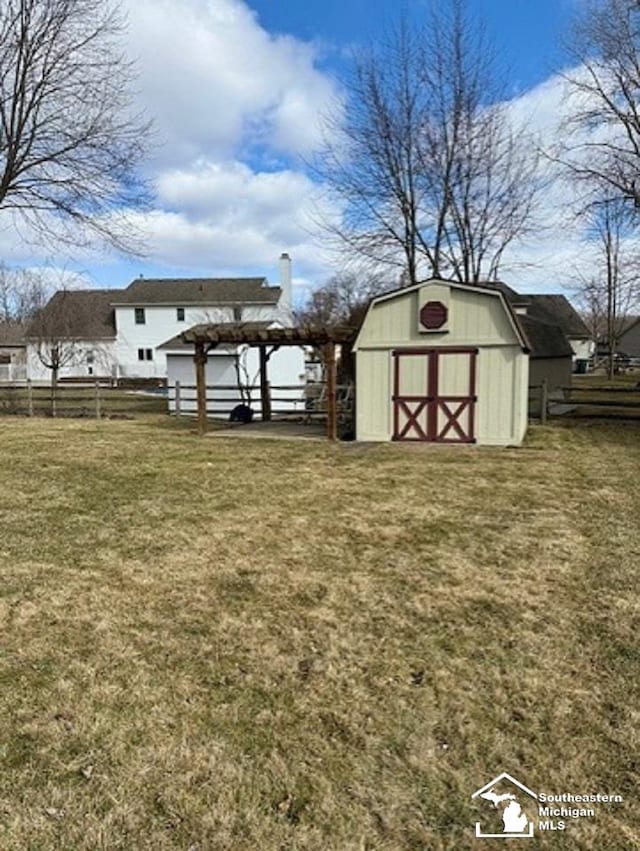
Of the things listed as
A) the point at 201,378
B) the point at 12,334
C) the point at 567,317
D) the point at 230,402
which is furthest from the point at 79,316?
the point at 567,317

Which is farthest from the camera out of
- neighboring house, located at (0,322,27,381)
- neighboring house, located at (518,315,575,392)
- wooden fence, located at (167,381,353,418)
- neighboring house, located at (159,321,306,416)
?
neighboring house, located at (0,322,27,381)

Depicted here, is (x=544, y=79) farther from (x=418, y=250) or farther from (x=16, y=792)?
(x=16, y=792)

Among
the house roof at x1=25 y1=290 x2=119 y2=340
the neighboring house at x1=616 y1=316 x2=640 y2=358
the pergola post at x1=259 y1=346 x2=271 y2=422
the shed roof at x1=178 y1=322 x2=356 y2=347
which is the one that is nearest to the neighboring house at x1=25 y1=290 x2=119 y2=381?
the house roof at x1=25 y1=290 x2=119 y2=340

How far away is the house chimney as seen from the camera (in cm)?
3850

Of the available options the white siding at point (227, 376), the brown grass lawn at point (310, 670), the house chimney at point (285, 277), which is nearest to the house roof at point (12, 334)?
the house chimney at point (285, 277)

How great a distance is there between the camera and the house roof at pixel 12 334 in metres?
42.1

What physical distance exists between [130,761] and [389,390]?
10.3 meters

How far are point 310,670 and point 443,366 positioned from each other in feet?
30.6

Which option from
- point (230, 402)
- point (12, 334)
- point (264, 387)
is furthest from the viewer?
point (12, 334)

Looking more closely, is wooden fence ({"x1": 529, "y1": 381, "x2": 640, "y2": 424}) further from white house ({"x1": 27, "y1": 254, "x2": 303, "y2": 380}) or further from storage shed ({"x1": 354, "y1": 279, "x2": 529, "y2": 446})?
white house ({"x1": 27, "y1": 254, "x2": 303, "y2": 380})

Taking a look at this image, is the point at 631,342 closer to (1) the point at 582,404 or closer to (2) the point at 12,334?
(1) the point at 582,404

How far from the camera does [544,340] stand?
2162 centimetres

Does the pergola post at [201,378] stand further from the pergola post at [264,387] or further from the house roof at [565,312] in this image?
the house roof at [565,312]

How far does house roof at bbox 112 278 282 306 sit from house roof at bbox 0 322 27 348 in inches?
353
